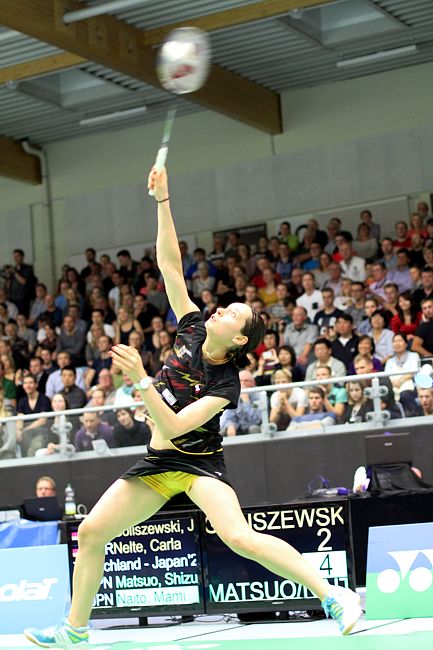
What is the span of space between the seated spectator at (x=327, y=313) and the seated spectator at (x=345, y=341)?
52cm

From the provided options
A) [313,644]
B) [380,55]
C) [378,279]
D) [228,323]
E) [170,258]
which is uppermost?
[380,55]

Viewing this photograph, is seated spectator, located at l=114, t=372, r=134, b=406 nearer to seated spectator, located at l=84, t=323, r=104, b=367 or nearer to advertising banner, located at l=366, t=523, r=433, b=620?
seated spectator, located at l=84, t=323, r=104, b=367

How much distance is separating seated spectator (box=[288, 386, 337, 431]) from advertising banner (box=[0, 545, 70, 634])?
4336 mm

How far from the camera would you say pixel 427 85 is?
19156mm

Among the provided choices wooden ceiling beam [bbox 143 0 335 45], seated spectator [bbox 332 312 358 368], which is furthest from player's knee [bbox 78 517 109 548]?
wooden ceiling beam [bbox 143 0 335 45]

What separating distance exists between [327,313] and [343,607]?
32.1 ft

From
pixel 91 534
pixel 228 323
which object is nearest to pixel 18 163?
pixel 228 323

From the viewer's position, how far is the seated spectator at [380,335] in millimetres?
13820

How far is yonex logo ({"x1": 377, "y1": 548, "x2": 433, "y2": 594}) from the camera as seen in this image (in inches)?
295

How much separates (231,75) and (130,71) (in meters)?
3.28

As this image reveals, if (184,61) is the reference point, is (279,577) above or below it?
below

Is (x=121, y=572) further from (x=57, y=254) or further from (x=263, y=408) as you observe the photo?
(x=57, y=254)

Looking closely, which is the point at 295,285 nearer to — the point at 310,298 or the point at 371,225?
the point at 310,298

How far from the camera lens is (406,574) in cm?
755
